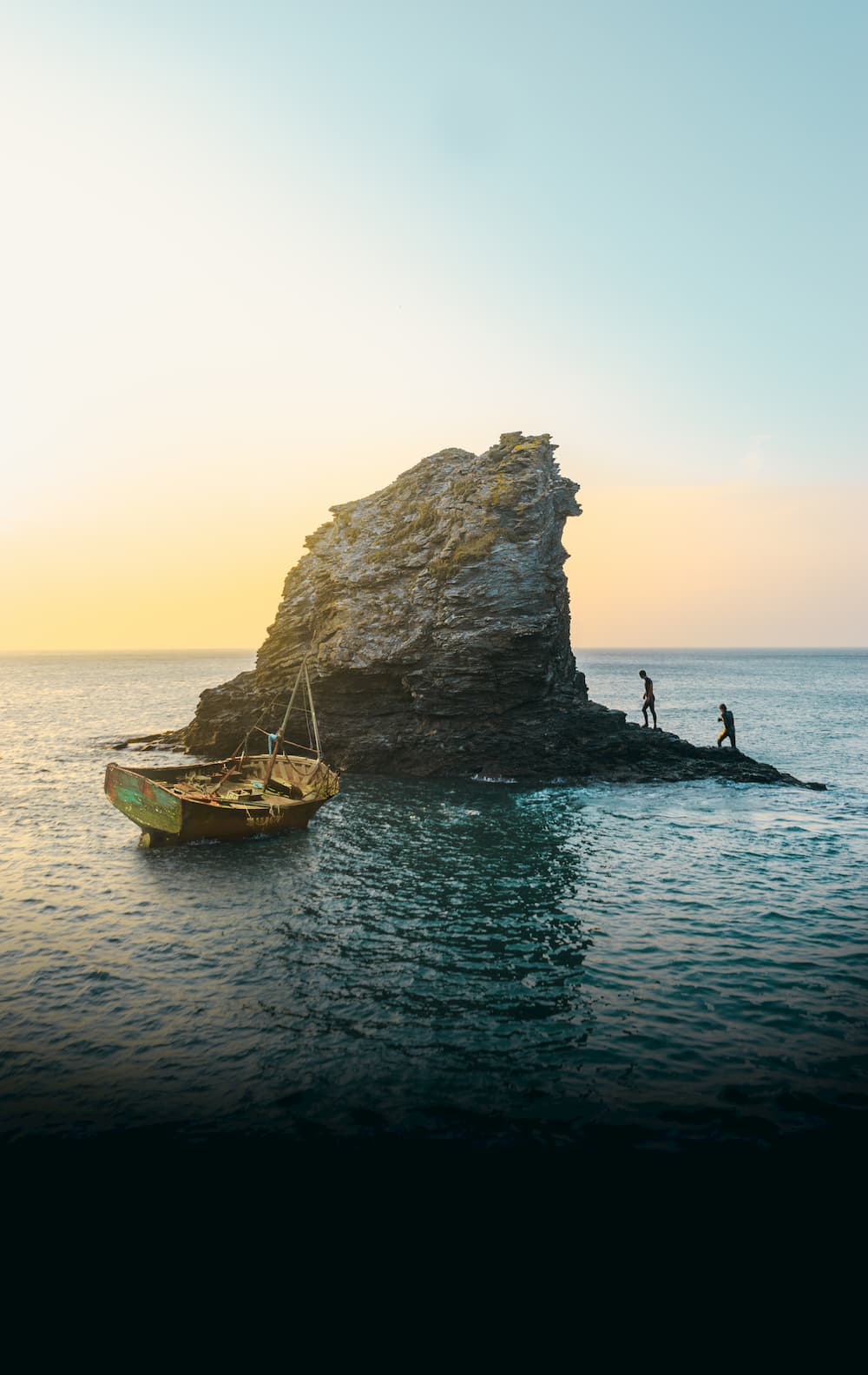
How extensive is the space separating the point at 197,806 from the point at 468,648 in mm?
17206

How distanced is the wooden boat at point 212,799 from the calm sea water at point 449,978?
1088 mm

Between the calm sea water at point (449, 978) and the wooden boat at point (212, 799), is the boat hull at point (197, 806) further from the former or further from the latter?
the calm sea water at point (449, 978)

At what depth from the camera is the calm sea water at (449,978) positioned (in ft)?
33.1

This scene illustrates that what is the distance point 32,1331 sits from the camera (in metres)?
6.73

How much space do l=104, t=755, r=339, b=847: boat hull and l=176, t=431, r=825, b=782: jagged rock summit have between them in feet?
34.0

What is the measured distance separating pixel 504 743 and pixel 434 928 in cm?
2135

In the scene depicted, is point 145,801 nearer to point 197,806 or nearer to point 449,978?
point 197,806

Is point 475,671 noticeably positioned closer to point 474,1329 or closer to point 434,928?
point 434,928

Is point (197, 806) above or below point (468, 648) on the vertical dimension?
below

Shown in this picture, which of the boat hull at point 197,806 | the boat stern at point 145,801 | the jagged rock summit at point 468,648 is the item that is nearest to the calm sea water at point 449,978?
the boat hull at point 197,806

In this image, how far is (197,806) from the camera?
24391 mm

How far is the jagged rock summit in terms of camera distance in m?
36.8

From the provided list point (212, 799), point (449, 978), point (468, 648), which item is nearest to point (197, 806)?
point (212, 799)

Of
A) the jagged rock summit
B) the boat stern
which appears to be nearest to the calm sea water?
the boat stern
